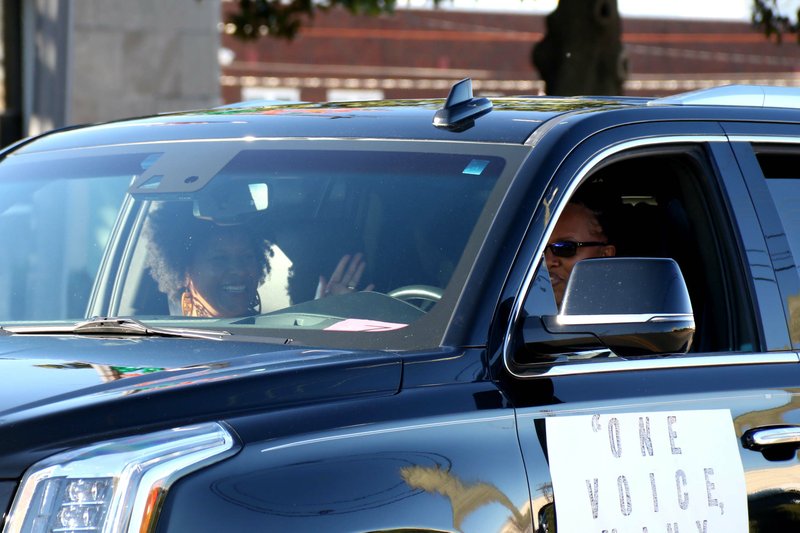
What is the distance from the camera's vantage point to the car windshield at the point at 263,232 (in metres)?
3.33

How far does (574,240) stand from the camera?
3984mm

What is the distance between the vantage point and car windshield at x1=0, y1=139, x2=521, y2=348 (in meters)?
3.33

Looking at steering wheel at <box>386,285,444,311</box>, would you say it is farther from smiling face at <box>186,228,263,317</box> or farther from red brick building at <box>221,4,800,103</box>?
red brick building at <box>221,4,800,103</box>

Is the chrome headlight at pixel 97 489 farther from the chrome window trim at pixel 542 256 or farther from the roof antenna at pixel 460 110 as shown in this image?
the roof antenna at pixel 460 110

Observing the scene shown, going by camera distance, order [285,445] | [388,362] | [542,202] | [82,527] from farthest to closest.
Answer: [542,202] → [388,362] → [285,445] → [82,527]

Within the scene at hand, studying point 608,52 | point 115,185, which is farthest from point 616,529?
point 608,52

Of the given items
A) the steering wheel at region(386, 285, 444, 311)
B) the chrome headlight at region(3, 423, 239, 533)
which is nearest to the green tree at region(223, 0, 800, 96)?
the steering wheel at region(386, 285, 444, 311)

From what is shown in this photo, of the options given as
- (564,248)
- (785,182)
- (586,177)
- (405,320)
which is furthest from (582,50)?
(405,320)

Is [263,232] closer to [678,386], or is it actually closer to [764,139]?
[678,386]

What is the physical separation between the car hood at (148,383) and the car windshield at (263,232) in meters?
0.21

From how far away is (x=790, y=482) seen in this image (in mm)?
3412

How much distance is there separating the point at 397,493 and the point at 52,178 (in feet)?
5.84

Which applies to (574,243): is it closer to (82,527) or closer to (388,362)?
(388,362)

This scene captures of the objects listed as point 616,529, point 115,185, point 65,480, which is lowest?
point 616,529
